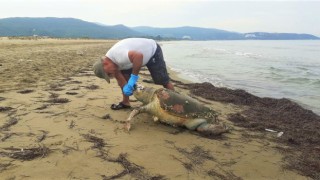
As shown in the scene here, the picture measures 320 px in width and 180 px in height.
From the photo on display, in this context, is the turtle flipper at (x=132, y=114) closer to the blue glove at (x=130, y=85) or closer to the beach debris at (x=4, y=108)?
the blue glove at (x=130, y=85)

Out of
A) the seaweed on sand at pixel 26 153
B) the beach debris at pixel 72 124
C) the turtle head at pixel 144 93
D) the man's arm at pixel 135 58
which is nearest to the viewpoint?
the seaweed on sand at pixel 26 153

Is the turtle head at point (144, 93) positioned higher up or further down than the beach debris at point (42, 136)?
higher up

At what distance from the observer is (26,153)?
3520 millimetres

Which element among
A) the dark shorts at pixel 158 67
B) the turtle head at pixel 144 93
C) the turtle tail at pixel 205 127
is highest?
the dark shorts at pixel 158 67

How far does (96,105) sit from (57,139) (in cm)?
195

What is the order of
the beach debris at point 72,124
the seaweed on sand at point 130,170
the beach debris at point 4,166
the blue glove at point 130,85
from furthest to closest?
the blue glove at point 130,85 < the beach debris at point 72,124 < the seaweed on sand at point 130,170 < the beach debris at point 4,166

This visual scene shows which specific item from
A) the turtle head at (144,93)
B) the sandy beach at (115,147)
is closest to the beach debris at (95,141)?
the sandy beach at (115,147)

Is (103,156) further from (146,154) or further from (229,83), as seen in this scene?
(229,83)

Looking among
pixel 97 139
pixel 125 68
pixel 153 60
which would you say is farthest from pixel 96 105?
pixel 97 139

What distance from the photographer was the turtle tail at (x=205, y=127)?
16.4 feet

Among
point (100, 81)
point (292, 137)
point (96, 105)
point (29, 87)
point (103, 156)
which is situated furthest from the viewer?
point (100, 81)

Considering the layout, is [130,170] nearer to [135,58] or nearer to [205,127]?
[205,127]

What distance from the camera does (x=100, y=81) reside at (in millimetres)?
8820

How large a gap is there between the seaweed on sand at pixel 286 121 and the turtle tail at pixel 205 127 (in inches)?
37.6
